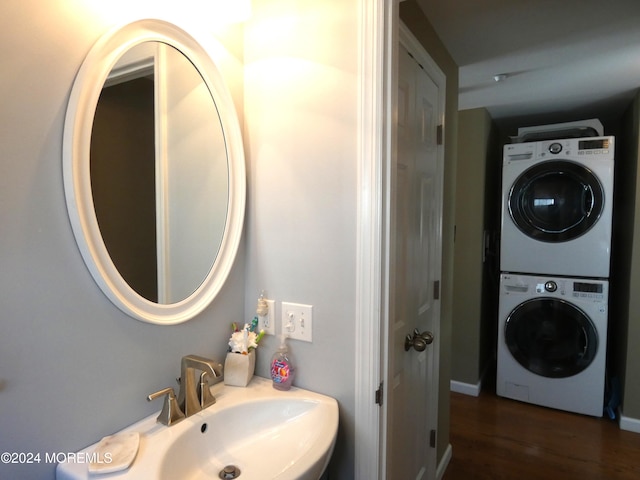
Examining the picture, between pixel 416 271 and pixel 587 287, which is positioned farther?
pixel 587 287

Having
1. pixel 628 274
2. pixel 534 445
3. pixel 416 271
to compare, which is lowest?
pixel 534 445

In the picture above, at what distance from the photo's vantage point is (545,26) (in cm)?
173

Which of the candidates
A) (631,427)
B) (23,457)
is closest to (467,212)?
(631,427)

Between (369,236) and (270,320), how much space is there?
46cm

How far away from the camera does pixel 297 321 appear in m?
1.15

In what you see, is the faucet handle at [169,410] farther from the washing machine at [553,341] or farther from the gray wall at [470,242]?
the washing machine at [553,341]

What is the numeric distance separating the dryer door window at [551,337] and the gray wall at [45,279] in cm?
286

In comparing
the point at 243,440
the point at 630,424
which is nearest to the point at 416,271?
the point at 243,440

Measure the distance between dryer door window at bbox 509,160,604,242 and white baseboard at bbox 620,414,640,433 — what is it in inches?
50.4

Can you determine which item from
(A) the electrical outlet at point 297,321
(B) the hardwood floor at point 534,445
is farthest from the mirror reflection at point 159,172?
(B) the hardwood floor at point 534,445

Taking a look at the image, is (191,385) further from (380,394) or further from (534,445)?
(534,445)

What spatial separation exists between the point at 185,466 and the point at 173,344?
0.30 metres

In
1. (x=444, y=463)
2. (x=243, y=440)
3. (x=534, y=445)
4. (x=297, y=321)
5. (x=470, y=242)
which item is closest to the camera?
(x=243, y=440)

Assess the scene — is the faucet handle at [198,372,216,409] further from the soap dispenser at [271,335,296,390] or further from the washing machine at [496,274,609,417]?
the washing machine at [496,274,609,417]
